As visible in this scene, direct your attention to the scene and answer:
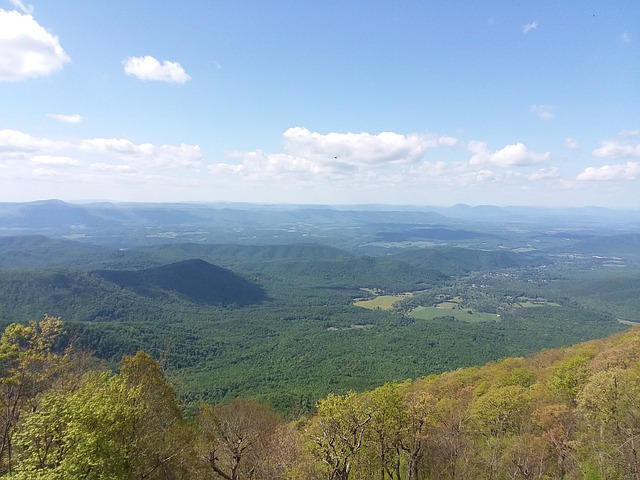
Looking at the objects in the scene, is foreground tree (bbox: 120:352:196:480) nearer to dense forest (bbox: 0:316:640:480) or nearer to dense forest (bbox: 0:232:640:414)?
dense forest (bbox: 0:316:640:480)

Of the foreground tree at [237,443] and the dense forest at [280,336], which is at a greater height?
the foreground tree at [237,443]

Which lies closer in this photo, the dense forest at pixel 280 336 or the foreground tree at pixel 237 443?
the foreground tree at pixel 237 443

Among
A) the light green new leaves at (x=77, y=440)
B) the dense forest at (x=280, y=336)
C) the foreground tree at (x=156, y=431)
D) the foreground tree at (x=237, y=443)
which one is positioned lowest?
the dense forest at (x=280, y=336)

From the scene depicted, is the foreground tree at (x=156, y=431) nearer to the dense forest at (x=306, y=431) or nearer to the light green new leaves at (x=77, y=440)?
the dense forest at (x=306, y=431)

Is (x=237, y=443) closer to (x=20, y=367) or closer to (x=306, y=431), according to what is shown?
(x=306, y=431)

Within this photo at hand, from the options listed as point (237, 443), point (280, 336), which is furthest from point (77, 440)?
point (280, 336)

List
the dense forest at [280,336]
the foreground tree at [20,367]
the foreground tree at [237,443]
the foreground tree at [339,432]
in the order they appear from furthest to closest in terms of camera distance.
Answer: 1. the dense forest at [280,336]
2. the foreground tree at [237,443]
3. the foreground tree at [339,432]
4. the foreground tree at [20,367]

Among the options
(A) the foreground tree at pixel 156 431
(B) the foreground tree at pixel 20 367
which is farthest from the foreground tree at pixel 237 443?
(B) the foreground tree at pixel 20 367

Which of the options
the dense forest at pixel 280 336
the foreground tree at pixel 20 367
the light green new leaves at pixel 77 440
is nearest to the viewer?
the light green new leaves at pixel 77 440

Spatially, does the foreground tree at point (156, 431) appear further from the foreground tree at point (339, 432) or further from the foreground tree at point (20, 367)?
the foreground tree at point (339, 432)
